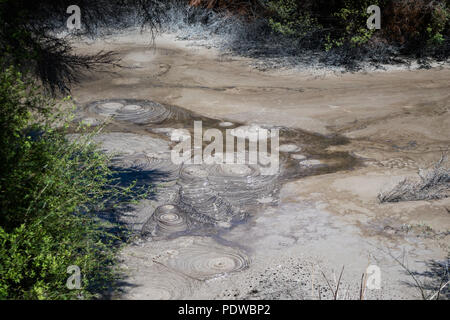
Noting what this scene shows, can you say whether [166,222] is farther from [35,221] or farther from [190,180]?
[35,221]

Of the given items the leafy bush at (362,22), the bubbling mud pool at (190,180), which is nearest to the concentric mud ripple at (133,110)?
the bubbling mud pool at (190,180)

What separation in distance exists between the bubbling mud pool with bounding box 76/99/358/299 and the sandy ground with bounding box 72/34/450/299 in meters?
0.05

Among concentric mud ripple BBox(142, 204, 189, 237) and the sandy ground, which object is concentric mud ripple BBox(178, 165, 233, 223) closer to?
concentric mud ripple BBox(142, 204, 189, 237)

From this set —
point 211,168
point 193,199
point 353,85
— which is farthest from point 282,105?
point 193,199

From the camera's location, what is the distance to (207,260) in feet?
15.1

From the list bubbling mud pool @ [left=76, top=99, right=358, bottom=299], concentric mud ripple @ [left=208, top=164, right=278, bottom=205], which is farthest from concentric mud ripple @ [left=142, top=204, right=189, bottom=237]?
concentric mud ripple @ [left=208, top=164, right=278, bottom=205]

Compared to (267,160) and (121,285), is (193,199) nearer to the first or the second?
(267,160)

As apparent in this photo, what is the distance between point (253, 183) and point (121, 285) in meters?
2.59

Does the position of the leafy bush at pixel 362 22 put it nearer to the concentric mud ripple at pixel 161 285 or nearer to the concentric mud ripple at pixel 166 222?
the concentric mud ripple at pixel 166 222

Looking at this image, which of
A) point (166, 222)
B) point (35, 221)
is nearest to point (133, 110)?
point (166, 222)

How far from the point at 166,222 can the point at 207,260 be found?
0.91 meters

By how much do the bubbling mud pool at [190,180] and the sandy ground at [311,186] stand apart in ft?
0.16

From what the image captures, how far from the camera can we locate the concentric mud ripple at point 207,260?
4.40 metres

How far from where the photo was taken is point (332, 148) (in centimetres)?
730
